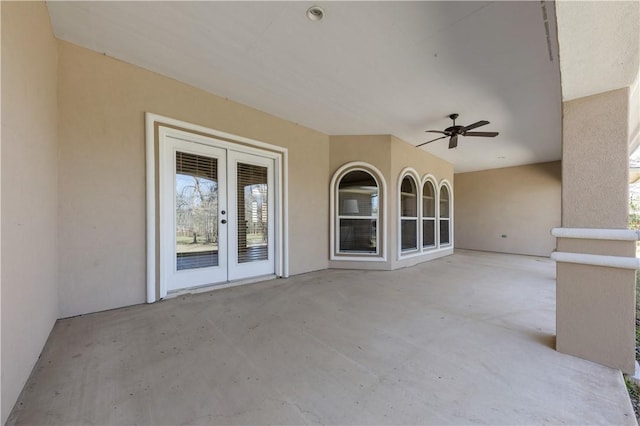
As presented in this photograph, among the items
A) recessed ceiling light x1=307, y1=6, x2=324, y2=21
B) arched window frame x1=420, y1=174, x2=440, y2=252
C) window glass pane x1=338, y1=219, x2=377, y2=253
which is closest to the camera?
recessed ceiling light x1=307, y1=6, x2=324, y2=21

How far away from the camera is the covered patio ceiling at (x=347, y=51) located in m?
2.11

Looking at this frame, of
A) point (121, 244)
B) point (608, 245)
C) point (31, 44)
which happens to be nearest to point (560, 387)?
point (608, 245)

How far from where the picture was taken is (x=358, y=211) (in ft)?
16.9

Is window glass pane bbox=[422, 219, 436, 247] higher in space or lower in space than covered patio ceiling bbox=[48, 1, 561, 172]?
lower

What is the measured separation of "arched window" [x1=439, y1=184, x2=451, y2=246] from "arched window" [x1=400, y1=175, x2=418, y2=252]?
142 centimetres

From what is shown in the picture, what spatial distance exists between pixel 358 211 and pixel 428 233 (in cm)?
238

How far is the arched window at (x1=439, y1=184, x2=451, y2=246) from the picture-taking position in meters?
6.93

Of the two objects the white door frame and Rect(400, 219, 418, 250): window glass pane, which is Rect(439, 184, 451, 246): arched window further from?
the white door frame

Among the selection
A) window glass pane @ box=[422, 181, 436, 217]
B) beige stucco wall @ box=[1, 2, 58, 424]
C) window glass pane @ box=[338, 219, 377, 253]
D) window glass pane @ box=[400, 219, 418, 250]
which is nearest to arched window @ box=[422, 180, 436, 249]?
window glass pane @ box=[422, 181, 436, 217]

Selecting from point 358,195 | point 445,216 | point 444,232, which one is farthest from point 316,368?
point 445,216

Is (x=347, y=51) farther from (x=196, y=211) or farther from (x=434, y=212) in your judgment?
(x=434, y=212)

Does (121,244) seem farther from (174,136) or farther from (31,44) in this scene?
(31,44)

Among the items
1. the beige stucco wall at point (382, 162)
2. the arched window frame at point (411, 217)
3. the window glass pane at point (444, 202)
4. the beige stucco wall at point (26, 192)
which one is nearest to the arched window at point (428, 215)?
the arched window frame at point (411, 217)

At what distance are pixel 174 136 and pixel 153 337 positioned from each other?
2313mm
